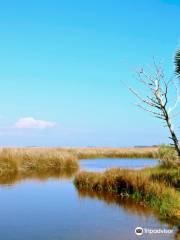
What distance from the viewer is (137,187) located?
66.4 ft

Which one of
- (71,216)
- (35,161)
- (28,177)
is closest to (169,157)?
(28,177)

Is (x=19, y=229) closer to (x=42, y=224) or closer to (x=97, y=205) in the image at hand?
(x=42, y=224)

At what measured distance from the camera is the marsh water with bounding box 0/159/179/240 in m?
13.5

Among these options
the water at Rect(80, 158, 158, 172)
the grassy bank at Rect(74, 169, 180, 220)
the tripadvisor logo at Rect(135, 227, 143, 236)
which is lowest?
the tripadvisor logo at Rect(135, 227, 143, 236)

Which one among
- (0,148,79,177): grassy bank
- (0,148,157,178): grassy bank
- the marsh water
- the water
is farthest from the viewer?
the water

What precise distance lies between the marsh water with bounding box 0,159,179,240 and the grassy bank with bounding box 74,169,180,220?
486 millimetres

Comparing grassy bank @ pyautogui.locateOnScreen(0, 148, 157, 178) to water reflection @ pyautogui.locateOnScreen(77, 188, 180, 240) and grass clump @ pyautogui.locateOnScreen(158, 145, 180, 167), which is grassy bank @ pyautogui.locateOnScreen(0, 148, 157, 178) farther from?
water reflection @ pyautogui.locateOnScreen(77, 188, 180, 240)

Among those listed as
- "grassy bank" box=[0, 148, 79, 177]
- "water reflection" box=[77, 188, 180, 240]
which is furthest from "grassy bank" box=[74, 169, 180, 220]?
"grassy bank" box=[0, 148, 79, 177]

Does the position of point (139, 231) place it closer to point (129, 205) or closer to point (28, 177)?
point (129, 205)

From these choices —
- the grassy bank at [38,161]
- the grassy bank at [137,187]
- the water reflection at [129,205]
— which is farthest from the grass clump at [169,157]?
the water reflection at [129,205]

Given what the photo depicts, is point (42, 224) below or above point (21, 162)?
below

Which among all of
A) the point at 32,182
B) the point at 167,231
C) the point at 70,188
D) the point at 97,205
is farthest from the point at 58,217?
the point at 32,182

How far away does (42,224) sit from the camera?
15188 mm

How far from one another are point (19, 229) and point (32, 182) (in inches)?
596
